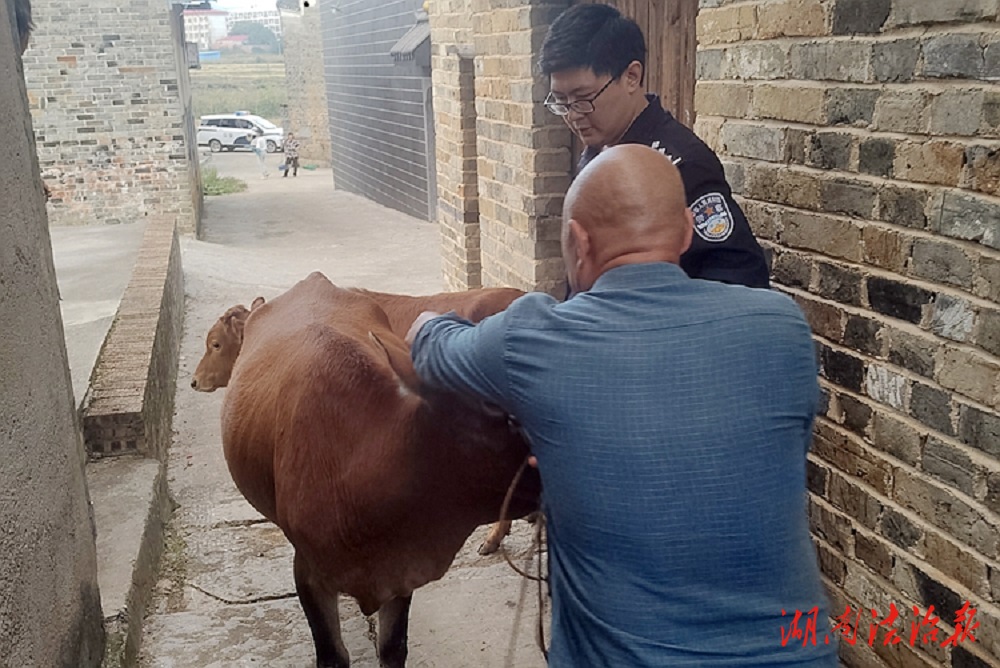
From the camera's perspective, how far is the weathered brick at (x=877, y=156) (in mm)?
2408

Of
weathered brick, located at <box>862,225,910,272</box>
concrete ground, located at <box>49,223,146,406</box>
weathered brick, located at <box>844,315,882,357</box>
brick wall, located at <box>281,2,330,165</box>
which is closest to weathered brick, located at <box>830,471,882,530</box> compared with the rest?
weathered brick, located at <box>844,315,882,357</box>

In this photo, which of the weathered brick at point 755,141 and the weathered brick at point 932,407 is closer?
the weathered brick at point 932,407

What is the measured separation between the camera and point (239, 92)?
179 ft

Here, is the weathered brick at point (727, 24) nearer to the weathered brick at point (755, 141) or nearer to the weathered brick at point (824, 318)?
the weathered brick at point (755, 141)

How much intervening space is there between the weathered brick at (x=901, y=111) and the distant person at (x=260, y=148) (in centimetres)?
2600

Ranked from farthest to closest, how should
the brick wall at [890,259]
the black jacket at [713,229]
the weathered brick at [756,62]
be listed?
the weathered brick at [756,62], the black jacket at [713,229], the brick wall at [890,259]

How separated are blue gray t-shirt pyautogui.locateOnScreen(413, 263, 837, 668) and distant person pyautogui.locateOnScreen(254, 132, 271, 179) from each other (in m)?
26.7

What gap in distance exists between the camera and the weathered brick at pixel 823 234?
258 centimetres

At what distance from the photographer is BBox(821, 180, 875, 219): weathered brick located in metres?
2.51

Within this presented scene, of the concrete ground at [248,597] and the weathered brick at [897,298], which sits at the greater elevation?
the weathered brick at [897,298]

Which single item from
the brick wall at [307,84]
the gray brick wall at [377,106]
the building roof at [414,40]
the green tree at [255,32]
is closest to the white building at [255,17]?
the green tree at [255,32]

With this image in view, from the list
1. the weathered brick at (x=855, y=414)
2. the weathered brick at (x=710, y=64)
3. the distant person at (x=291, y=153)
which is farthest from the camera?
the distant person at (x=291, y=153)

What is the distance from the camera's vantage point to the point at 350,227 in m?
16.9

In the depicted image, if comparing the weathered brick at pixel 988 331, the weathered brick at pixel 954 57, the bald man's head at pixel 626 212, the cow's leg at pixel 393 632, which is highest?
the weathered brick at pixel 954 57
